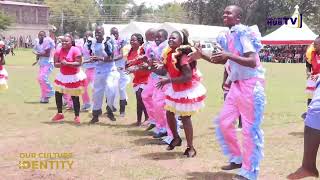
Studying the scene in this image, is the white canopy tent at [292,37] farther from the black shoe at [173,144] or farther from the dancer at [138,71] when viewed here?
the black shoe at [173,144]

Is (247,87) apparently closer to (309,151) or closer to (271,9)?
(309,151)

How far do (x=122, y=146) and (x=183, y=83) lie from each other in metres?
1.69

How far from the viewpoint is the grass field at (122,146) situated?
20.7 feet

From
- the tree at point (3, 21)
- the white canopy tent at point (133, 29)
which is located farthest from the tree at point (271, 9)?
the tree at point (3, 21)

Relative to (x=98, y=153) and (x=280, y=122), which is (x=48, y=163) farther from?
(x=280, y=122)

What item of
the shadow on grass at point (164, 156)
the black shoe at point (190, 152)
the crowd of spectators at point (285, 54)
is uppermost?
the black shoe at point (190, 152)

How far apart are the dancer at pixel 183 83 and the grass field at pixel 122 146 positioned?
2.09 feet

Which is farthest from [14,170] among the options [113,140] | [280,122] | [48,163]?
[280,122]

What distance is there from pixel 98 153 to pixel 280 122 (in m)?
4.67

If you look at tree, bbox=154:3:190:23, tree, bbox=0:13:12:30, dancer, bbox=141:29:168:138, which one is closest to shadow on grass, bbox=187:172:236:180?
dancer, bbox=141:29:168:138

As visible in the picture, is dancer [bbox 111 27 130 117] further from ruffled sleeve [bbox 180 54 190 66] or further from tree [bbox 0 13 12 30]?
tree [bbox 0 13 12 30]

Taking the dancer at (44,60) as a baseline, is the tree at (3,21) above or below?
above

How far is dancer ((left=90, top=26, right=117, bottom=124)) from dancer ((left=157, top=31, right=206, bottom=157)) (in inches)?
126

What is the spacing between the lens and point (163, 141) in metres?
8.30
